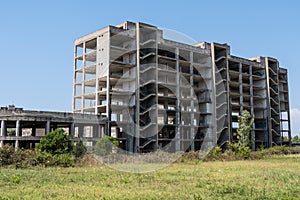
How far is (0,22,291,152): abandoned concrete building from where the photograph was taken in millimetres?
39156

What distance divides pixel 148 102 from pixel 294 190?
33109 millimetres

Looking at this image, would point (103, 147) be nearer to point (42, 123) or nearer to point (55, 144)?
point (55, 144)

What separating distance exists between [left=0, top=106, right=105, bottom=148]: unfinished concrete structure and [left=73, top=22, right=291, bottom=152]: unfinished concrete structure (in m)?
2.06

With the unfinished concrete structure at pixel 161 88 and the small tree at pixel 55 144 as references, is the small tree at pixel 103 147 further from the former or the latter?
the unfinished concrete structure at pixel 161 88

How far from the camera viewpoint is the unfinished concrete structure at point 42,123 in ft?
111

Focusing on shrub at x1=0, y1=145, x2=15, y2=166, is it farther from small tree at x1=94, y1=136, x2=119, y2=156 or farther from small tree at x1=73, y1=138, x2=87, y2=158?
small tree at x1=94, y1=136, x2=119, y2=156

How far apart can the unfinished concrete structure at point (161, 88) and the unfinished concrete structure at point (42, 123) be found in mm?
2062

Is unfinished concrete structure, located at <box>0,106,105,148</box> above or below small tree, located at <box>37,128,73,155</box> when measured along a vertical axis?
above

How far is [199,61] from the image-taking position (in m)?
51.3

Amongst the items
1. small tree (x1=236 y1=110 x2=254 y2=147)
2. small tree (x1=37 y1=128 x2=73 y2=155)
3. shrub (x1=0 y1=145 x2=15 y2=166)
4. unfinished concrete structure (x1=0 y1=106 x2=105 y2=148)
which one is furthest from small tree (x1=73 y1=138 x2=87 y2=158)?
small tree (x1=236 y1=110 x2=254 y2=147)

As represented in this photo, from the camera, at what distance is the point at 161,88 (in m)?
46.3

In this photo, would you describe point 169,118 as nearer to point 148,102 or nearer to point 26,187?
point 148,102

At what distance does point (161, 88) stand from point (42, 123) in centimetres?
1691

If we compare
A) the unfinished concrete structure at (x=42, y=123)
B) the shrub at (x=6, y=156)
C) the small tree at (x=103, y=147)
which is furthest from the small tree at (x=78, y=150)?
the unfinished concrete structure at (x=42, y=123)
